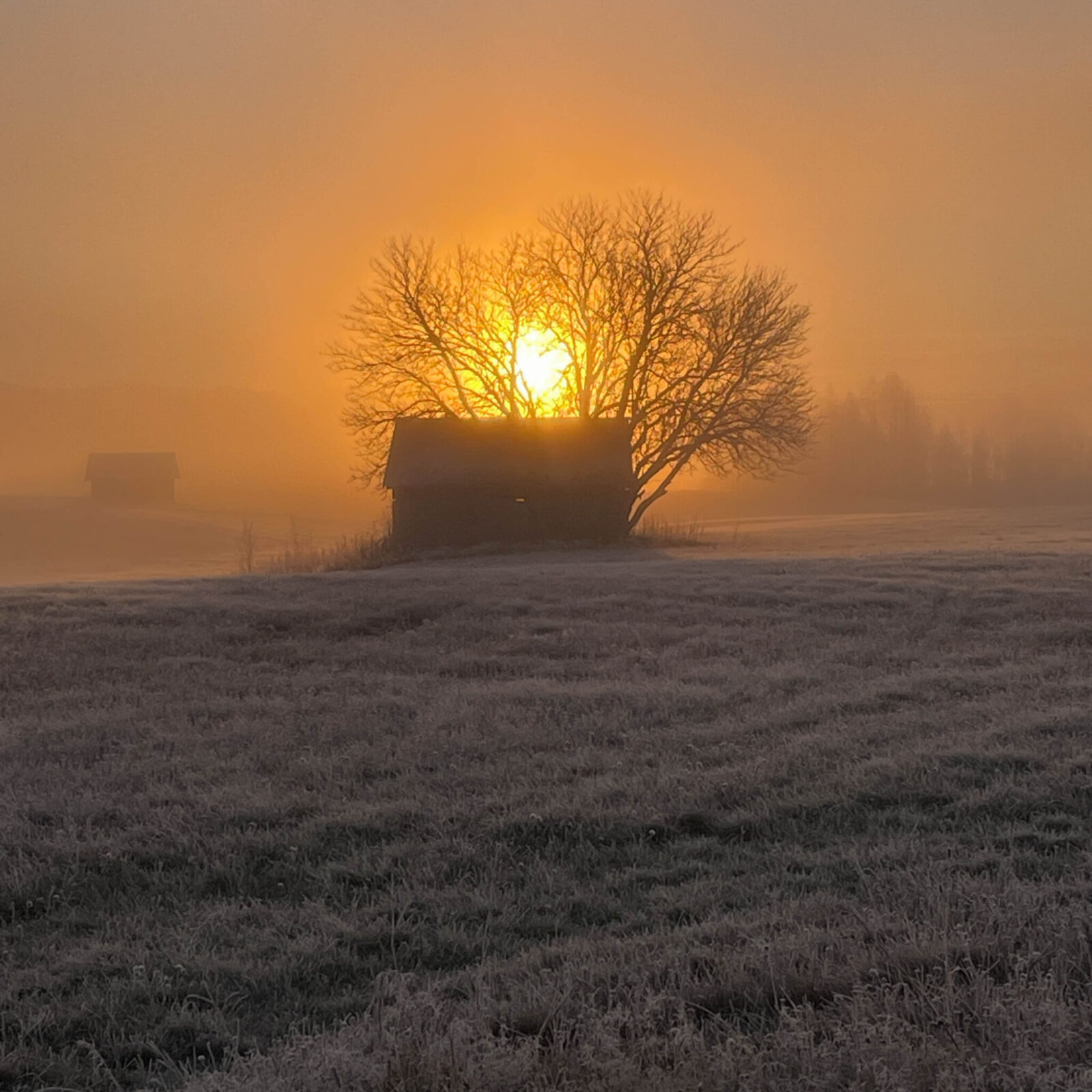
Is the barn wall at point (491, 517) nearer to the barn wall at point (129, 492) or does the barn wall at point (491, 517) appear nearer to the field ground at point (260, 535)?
the field ground at point (260, 535)

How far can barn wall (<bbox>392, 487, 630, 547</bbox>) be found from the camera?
44250 millimetres

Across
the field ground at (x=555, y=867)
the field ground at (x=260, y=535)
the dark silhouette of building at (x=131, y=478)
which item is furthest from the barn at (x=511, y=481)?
the dark silhouette of building at (x=131, y=478)

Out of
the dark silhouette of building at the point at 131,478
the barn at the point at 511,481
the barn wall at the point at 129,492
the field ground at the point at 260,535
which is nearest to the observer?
the field ground at the point at 260,535

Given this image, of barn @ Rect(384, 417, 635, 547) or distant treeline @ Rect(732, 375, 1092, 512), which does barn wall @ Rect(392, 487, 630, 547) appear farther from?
distant treeline @ Rect(732, 375, 1092, 512)

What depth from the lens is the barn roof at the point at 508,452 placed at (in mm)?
44250

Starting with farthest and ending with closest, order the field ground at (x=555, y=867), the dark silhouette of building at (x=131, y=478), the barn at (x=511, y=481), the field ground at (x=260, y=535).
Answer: the dark silhouette of building at (x=131, y=478) < the barn at (x=511, y=481) < the field ground at (x=260, y=535) < the field ground at (x=555, y=867)

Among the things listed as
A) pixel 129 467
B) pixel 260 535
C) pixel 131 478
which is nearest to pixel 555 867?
pixel 260 535

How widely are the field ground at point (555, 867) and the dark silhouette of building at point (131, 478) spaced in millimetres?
89842

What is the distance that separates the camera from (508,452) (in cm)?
4478

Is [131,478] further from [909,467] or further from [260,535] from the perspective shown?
[909,467]

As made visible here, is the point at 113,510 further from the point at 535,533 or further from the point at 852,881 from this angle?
the point at 852,881

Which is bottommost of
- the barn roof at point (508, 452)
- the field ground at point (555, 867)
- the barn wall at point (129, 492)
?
the field ground at point (555, 867)

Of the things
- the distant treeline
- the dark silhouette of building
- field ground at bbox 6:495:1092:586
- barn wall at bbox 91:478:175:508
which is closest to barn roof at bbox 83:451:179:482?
the dark silhouette of building

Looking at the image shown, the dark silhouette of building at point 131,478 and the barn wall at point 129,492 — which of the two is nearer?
the barn wall at point 129,492
